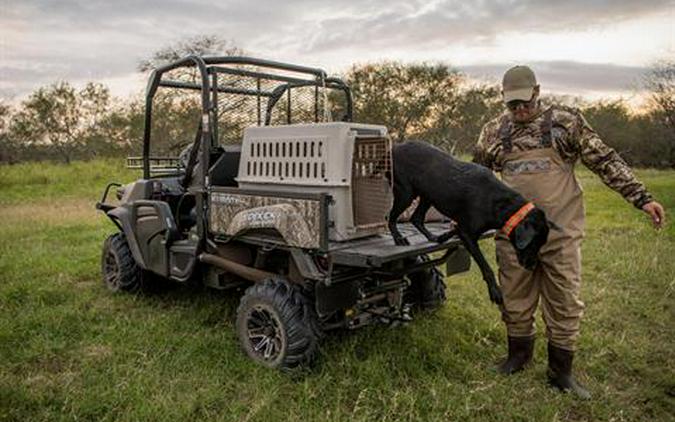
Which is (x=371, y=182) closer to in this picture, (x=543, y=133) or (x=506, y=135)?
(x=506, y=135)

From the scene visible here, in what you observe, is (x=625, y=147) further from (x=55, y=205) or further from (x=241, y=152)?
(x=241, y=152)

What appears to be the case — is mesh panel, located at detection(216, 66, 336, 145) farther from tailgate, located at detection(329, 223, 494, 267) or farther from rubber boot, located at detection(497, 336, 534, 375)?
rubber boot, located at detection(497, 336, 534, 375)

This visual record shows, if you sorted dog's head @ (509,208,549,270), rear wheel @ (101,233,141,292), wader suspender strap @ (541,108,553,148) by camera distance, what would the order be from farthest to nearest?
1. rear wheel @ (101,233,141,292)
2. wader suspender strap @ (541,108,553,148)
3. dog's head @ (509,208,549,270)

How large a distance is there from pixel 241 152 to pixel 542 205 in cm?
211

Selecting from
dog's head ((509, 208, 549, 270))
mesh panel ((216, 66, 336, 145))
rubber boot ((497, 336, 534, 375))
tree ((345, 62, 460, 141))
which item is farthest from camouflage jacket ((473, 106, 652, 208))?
tree ((345, 62, 460, 141))

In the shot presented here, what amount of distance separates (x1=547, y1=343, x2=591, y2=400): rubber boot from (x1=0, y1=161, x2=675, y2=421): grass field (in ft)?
0.28

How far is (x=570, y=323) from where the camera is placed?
138 inches

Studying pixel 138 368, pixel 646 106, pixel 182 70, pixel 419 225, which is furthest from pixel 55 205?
pixel 646 106

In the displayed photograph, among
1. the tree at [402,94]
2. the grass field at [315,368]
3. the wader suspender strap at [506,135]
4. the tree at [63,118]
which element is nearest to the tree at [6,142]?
the tree at [63,118]

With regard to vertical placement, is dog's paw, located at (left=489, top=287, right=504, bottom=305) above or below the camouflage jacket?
below

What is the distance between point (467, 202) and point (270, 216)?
1.23 meters

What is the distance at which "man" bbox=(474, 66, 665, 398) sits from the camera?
3436 millimetres

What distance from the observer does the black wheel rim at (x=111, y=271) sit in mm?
5373

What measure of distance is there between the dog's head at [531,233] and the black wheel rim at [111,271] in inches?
149
